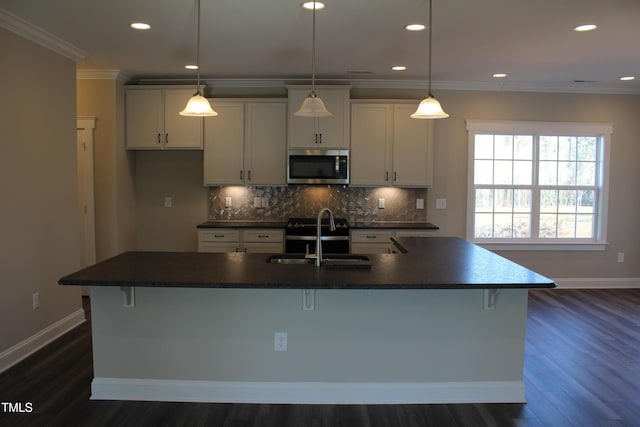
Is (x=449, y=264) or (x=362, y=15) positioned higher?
(x=362, y=15)

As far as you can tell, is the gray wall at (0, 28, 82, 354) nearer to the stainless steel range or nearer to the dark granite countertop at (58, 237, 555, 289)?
the dark granite countertop at (58, 237, 555, 289)

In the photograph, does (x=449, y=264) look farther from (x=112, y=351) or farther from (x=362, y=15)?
(x=112, y=351)

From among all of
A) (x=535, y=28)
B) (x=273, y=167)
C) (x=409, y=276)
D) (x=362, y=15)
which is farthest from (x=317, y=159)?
(x=409, y=276)

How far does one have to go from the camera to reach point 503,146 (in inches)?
227

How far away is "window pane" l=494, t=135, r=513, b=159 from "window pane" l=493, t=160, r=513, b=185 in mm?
76

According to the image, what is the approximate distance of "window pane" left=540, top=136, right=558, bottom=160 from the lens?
5801 mm

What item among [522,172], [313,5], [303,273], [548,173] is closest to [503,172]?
[522,172]

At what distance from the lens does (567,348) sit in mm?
3867

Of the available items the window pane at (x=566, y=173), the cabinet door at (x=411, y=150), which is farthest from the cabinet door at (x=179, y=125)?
the window pane at (x=566, y=173)

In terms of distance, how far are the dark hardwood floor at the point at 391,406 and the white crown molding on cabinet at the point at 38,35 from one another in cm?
246

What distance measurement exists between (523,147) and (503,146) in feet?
0.85

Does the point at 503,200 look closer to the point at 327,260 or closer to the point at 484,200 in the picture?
the point at 484,200

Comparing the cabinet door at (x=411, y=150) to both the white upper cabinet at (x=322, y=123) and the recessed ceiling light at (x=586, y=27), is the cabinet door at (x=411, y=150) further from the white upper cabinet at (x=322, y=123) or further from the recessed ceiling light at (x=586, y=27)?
the recessed ceiling light at (x=586, y=27)

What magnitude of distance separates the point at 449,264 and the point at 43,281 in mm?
3246
